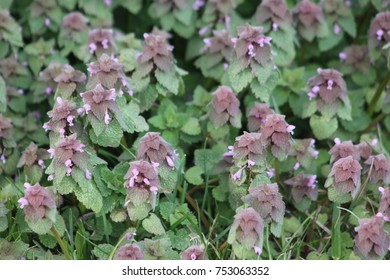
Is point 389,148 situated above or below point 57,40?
below

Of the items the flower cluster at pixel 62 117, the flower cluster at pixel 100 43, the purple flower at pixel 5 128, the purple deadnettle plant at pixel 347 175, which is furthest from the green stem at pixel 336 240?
the purple flower at pixel 5 128

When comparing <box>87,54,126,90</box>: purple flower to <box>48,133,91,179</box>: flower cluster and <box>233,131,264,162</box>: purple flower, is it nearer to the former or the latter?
<box>48,133,91,179</box>: flower cluster

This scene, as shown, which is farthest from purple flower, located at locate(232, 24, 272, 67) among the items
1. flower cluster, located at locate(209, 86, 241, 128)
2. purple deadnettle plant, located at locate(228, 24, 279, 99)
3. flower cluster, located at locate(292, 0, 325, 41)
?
flower cluster, located at locate(292, 0, 325, 41)

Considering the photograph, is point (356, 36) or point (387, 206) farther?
point (356, 36)

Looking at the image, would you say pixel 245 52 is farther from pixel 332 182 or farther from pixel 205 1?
pixel 205 1

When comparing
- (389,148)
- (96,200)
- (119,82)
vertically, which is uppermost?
(119,82)

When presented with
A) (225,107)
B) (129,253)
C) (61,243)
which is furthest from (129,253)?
(225,107)
